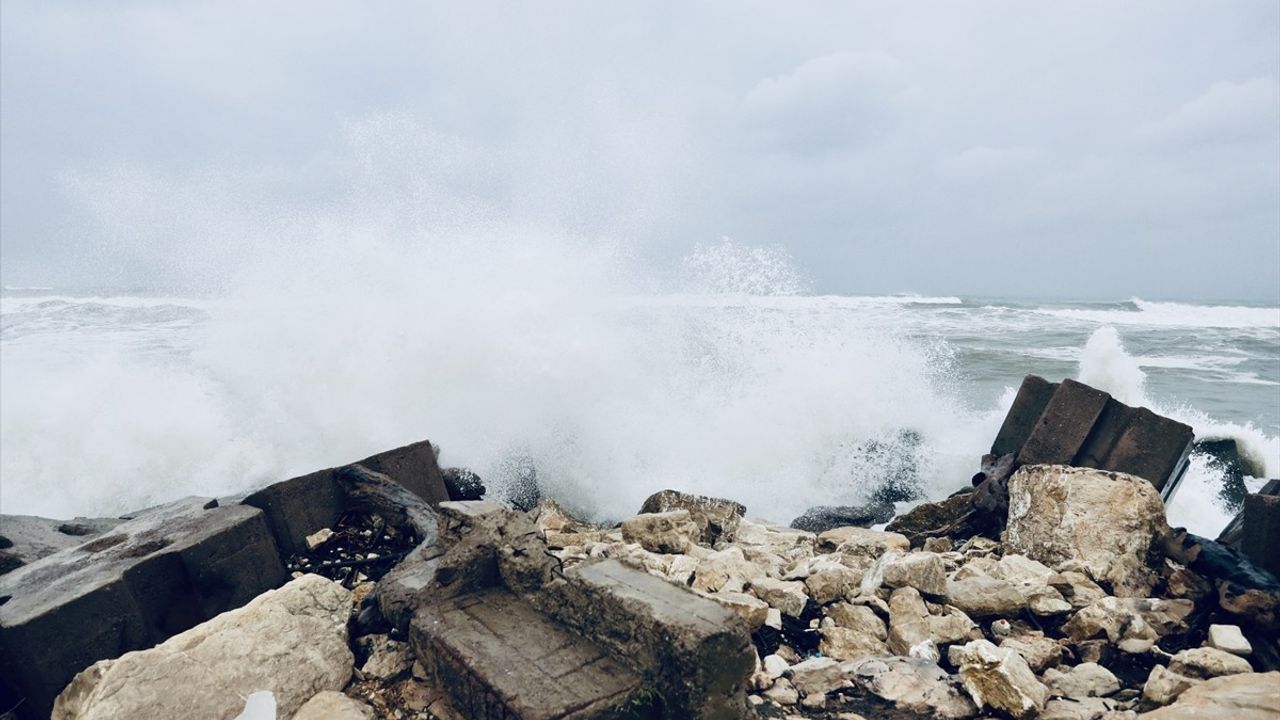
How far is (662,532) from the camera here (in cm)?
488

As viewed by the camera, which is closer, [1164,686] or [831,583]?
[1164,686]

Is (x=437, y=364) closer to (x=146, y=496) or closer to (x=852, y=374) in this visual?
(x=146, y=496)

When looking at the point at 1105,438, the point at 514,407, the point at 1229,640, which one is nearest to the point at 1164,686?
the point at 1229,640

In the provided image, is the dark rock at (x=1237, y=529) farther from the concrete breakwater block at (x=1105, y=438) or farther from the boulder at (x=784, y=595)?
the boulder at (x=784, y=595)

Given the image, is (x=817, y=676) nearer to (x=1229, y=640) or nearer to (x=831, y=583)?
(x=831, y=583)

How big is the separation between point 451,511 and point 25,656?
75.1 inches

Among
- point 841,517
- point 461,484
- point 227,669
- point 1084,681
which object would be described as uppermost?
point 227,669

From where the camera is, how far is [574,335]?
8648 mm

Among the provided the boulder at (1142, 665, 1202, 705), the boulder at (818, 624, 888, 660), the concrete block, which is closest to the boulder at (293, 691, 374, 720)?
the boulder at (818, 624, 888, 660)

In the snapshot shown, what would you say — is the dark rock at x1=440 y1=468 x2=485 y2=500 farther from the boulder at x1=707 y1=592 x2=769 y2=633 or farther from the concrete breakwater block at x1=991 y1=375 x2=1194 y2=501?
the concrete breakwater block at x1=991 y1=375 x2=1194 y2=501

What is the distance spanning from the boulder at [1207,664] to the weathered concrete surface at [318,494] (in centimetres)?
481

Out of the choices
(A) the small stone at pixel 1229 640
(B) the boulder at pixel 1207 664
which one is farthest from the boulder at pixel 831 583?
(A) the small stone at pixel 1229 640

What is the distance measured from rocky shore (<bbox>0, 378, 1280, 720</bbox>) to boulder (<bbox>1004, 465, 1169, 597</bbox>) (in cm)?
1

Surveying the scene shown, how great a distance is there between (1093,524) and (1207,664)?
152cm
